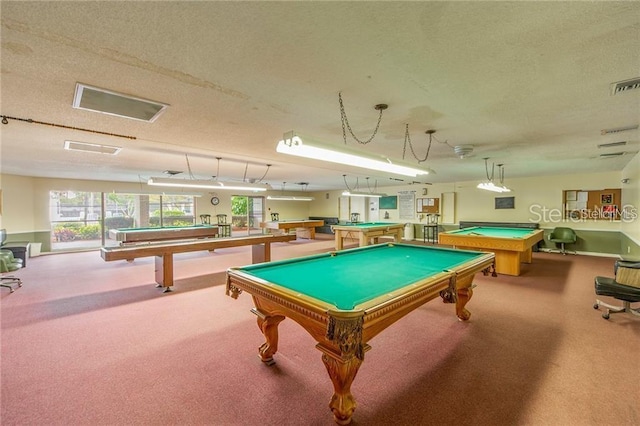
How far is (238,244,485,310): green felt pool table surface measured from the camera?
2041 mm

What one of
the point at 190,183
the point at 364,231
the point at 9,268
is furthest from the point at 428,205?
the point at 9,268

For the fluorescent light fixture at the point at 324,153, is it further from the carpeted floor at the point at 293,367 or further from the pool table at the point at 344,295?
the carpeted floor at the point at 293,367

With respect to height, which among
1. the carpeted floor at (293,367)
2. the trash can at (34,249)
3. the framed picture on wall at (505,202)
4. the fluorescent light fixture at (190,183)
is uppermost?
the fluorescent light fixture at (190,183)

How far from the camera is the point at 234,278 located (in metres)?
2.50

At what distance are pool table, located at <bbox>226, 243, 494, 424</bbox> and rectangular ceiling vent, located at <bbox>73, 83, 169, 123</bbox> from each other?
173 cm

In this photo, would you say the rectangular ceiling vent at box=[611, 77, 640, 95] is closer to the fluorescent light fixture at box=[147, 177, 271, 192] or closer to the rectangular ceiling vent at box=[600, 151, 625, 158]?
the rectangular ceiling vent at box=[600, 151, 625, 158]

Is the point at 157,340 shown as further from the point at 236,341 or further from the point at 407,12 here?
the point at 407,12

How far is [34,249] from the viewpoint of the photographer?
25.2ft

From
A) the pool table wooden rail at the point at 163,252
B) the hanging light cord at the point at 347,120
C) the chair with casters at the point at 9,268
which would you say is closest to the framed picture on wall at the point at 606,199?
the hanging light cord at the point at 347,120

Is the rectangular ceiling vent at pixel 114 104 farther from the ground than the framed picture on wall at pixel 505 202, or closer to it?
farther from the ground

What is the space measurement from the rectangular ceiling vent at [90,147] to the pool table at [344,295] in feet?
11.2

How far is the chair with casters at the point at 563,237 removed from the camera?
7.63 meters

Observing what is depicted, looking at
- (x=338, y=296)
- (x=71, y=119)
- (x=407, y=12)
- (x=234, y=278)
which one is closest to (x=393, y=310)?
(x=338, y=296)

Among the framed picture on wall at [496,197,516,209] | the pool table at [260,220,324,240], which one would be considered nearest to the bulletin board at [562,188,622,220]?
the framed picture on wall at [496,197,516,209]
